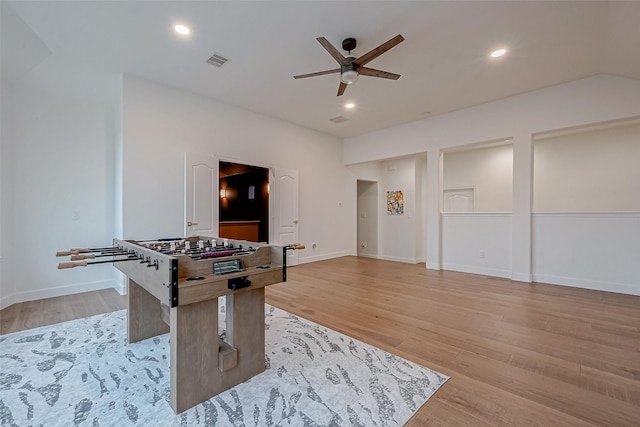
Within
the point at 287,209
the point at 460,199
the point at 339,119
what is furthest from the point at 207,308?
the point at 460,199

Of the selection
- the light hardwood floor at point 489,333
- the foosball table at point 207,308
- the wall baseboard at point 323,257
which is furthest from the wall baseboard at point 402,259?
the foosball table at point 207,308

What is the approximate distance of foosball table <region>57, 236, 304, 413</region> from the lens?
150 centimetres

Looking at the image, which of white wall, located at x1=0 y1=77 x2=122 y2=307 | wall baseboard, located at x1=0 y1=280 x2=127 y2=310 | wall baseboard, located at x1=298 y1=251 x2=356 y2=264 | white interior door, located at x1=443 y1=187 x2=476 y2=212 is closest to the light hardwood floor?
wall baseboard, located at x1=0 y1=280 x2=127 y2=310

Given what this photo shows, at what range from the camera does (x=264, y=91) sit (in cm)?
424

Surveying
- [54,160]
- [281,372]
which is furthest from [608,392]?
[54,160]

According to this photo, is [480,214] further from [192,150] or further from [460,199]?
[192,150]

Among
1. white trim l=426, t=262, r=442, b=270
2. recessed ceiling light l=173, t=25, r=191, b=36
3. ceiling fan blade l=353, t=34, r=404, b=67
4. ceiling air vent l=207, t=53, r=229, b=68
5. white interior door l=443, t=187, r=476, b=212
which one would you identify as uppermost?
ceiling air vent l=207, t=53, r=229, b=68

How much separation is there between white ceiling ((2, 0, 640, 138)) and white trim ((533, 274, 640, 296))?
9.12 feet

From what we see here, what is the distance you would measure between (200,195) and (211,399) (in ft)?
10.7

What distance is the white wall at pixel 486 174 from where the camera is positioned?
6395 mm

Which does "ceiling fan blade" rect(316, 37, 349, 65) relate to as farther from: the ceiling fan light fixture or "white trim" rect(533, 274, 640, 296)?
"white trim" rect(533, 274, 640, 296)

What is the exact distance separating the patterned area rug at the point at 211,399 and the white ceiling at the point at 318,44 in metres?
2.99

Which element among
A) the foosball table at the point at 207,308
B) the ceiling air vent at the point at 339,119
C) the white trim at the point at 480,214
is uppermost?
the ceiling air vent at the point at 339,119

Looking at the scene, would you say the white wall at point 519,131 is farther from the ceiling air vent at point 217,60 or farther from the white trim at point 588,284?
the ceiling air vent at point 217,60
